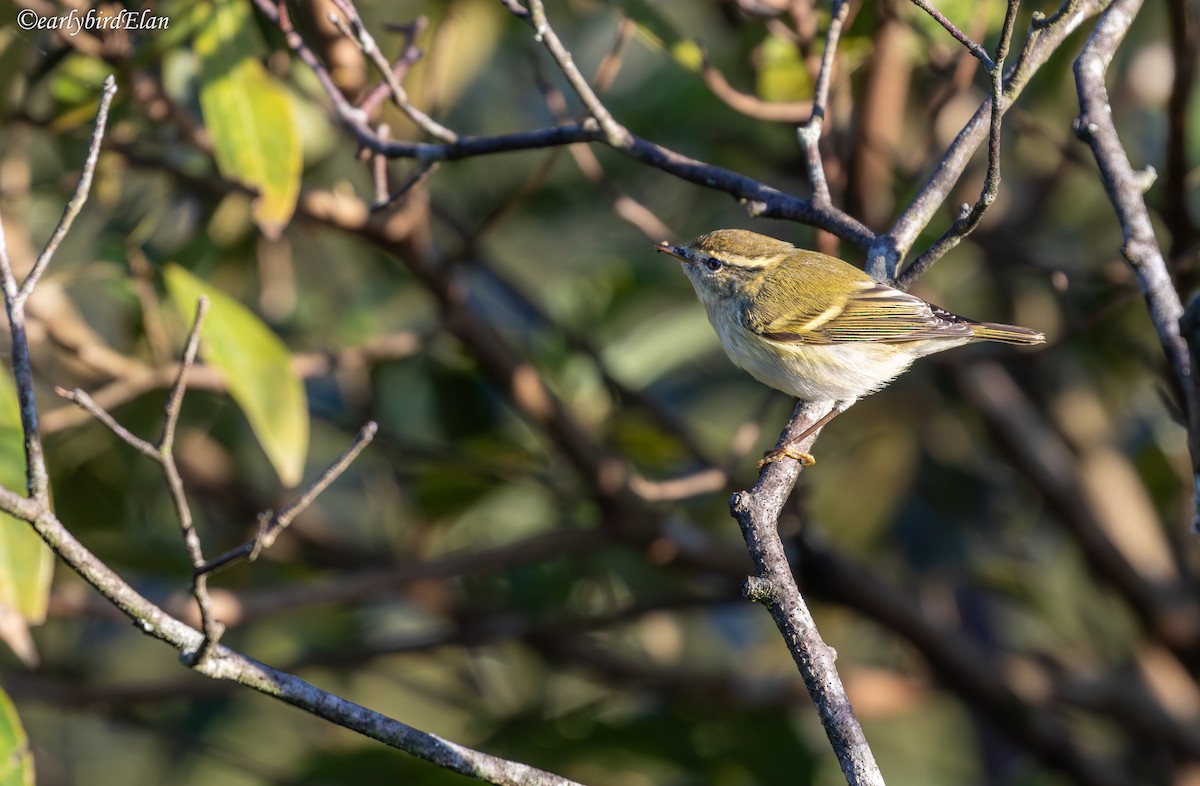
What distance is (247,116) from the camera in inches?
103

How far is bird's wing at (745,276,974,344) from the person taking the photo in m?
2.66

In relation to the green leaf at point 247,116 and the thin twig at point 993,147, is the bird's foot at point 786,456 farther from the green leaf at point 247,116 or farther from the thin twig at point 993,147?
the green leaf at point 247,116

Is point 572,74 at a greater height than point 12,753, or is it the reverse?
point 572,74

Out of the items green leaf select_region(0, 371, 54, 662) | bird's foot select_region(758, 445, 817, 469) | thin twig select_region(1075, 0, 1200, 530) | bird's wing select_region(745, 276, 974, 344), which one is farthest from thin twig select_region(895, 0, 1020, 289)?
green leaf select_region(0, 371, 54, 662)

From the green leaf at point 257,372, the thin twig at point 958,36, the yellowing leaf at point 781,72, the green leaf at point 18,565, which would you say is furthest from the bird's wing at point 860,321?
the green leaf at point 18,565

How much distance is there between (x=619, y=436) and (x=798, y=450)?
1553 mm

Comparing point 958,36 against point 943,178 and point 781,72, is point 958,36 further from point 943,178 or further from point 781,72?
point 781,72

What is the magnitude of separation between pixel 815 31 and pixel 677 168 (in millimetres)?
915

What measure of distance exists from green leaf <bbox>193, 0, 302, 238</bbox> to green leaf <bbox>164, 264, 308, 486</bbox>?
9.2 inches

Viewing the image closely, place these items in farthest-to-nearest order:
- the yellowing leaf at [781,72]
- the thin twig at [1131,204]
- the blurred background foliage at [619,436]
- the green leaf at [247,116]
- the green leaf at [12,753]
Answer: the blurred background foliage at [619,436]
the yellowing leaf at [781,72]
the green leaf at [247,116]
the green leaf at [12,753]
the thin twig at [1131,204]

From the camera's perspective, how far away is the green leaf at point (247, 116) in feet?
8.29

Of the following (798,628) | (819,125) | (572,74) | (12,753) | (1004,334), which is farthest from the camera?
(1004,334)

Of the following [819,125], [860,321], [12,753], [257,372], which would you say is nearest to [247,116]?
[257,372]

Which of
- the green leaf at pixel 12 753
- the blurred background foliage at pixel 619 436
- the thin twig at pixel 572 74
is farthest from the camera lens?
the blurred background foliage at pixel 619 436
